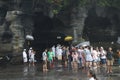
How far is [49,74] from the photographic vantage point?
31.6 metres

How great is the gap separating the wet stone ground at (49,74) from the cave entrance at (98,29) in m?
12.8

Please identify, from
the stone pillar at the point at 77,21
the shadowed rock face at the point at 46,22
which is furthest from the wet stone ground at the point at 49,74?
the stone pillar at the point at 77,21

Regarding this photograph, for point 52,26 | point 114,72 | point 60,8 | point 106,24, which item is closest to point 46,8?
point 60,8

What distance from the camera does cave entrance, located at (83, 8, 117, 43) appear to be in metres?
47.3

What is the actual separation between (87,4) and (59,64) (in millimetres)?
8369

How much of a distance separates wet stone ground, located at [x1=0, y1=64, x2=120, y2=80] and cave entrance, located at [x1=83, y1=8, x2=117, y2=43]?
12.8 meters

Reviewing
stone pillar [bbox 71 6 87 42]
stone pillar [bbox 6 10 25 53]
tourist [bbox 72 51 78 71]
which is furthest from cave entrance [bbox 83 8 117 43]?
tourist [bbox 72 51 78 71]

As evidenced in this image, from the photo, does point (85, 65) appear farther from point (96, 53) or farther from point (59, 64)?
point (59, 64)

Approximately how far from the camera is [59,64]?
37219mm

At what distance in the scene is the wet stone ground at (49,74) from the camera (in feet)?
96.3

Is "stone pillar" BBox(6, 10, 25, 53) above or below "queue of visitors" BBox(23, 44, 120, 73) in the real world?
above

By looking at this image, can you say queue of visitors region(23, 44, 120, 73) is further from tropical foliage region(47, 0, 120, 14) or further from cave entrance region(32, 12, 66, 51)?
cave entrance region(32, 12, 66, 51)

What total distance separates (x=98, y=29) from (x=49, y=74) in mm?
17880

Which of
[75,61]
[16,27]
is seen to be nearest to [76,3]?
[16,27]
